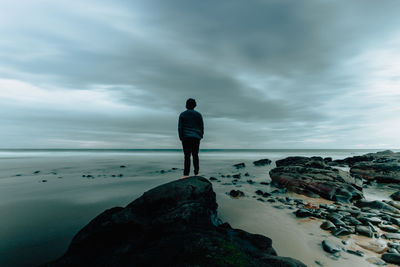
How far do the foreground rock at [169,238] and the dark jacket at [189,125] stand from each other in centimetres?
236

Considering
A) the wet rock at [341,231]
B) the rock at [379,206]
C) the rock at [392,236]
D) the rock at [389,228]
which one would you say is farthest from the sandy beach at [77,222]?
the rock at [379,206]

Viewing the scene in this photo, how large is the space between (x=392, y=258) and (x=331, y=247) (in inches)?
36.0

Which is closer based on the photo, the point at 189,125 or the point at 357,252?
the point at 357,252

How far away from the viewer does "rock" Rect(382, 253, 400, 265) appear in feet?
10.5

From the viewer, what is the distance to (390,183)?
11.4 meters

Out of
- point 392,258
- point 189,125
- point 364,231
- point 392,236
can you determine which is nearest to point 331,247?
point 392,258

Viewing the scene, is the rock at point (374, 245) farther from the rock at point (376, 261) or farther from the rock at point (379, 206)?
the rock at point (379, 206)

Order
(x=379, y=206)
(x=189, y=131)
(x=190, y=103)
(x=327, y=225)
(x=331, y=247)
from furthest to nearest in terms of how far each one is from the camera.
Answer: (x=190, y=103)
(x=189, y=131)
(x=379, y=206)
(x=327, y=225)
(x=331, y=247)

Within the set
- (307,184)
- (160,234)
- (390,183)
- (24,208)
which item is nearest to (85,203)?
(24,208)

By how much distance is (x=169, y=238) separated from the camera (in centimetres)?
248

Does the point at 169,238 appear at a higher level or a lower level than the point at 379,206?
higher

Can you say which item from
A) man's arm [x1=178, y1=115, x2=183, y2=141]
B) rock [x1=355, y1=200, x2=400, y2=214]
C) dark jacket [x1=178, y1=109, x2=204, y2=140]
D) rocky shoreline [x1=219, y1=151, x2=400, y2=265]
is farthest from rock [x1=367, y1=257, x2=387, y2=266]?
man's arm [x1=178, y1=115, x2=183, y2=141]

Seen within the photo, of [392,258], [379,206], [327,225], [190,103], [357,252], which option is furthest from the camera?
[190,103]

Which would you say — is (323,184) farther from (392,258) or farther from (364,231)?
(392,258)
